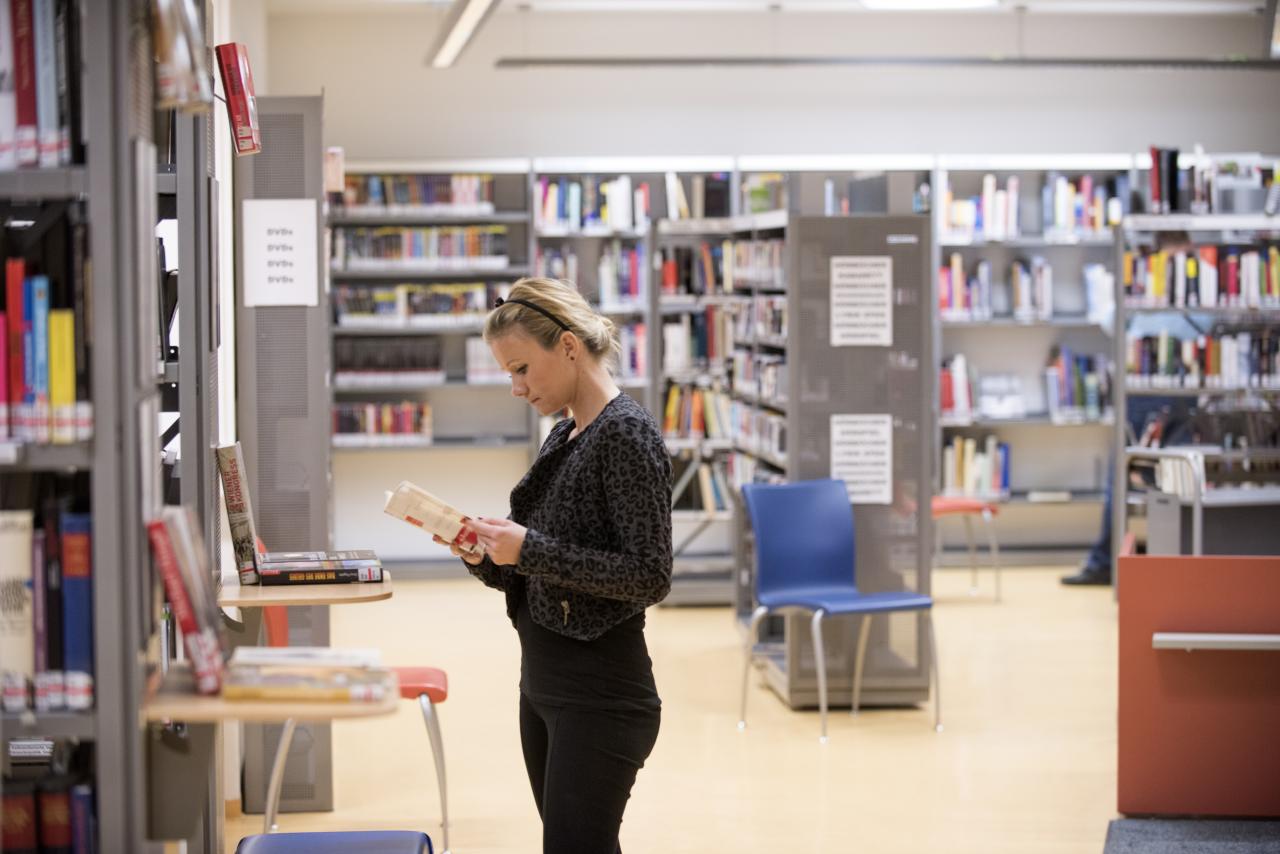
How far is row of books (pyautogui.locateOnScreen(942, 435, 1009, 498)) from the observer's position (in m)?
9.77

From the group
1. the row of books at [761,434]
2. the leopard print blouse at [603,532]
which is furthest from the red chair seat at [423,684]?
the row of books at [761,434]

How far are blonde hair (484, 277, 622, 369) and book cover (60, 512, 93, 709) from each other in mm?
840

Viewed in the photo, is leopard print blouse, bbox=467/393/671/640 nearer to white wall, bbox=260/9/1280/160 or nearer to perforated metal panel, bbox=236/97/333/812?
perforated metal panel, bbox=236/97/333/812

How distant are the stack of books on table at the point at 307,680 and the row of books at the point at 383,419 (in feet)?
23.6

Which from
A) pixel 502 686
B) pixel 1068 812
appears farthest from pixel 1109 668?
pixel 502 686

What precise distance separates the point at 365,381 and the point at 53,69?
7.28 m

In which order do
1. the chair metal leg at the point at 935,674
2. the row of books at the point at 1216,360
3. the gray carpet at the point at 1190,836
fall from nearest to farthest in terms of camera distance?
the gray carpet at the point at 1190,836
the chair metal leg at the point at 935,674
the row of books at the point at 1216,360

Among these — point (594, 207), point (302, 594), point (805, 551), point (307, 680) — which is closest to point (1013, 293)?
point (594, 207)

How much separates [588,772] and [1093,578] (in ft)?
23.1

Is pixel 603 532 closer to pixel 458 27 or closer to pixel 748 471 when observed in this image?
pixel 748 471

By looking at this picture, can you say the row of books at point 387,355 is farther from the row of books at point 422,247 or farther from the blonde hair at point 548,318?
the blonde hair at point 548,318

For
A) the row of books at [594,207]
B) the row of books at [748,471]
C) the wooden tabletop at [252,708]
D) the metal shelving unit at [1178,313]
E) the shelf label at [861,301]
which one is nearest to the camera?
the wooden tabletop at [252,708]

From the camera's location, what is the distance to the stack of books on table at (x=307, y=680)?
7.30 ft

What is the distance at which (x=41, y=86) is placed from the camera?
2.18 meters
